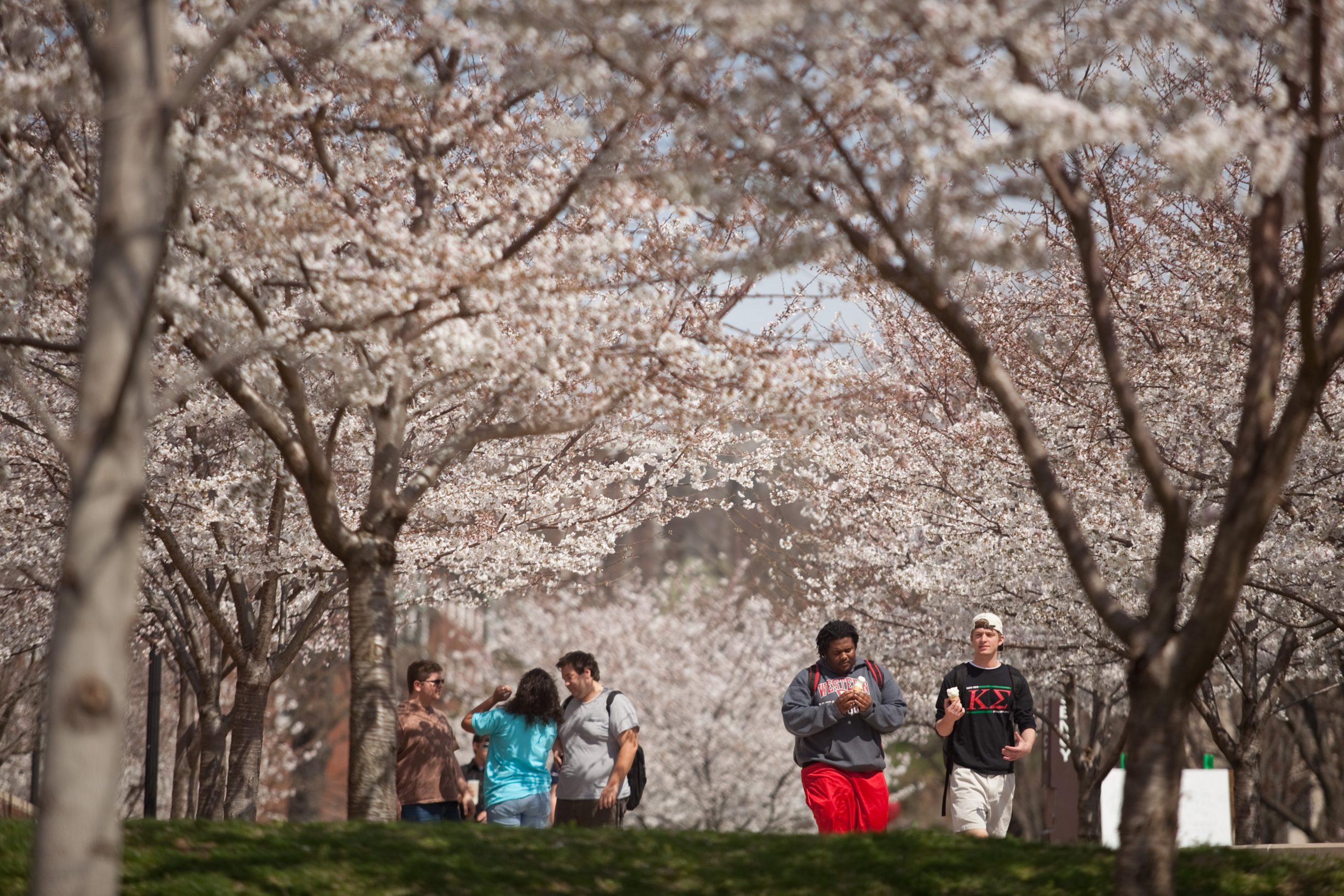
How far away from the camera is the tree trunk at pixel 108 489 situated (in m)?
3.65

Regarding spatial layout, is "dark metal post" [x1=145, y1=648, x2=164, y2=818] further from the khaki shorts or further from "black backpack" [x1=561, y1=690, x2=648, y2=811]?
the khaki shorts

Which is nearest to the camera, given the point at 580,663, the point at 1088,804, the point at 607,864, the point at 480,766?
the point at 607,864

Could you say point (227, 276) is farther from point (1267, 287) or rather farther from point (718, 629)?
point (718, 629)

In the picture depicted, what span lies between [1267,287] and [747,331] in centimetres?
369

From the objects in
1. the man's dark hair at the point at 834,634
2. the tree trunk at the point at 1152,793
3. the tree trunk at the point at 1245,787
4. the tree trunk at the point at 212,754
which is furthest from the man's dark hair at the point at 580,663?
the tree trunk at the point at 1245,787

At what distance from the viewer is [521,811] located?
27.5 ft

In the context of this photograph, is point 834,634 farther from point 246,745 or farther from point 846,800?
point 246,745

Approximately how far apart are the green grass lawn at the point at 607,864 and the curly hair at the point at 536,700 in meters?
1.45

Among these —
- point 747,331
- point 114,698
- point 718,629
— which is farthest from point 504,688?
→ point 718,629

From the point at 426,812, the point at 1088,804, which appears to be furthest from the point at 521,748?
the point at 1088,804

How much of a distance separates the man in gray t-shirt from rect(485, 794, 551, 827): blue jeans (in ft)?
0.55

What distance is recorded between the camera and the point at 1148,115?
5.23 meters

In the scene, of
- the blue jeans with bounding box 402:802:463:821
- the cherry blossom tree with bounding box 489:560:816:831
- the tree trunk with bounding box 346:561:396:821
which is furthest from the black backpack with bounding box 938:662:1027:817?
the cherry blossom tree with bounding box 489:560:816:831

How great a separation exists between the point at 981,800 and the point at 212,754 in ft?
27.1
